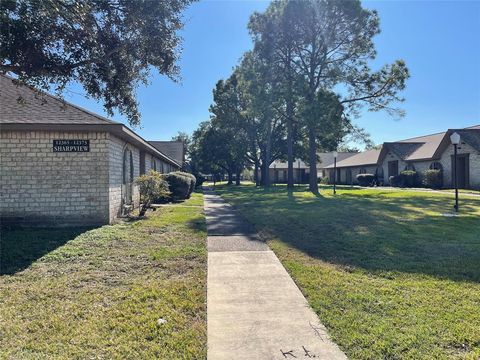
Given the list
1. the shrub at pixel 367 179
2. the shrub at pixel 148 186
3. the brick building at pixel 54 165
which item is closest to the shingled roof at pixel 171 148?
the shrub at pixel 148 186

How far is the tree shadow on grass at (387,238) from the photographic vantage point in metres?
6.30

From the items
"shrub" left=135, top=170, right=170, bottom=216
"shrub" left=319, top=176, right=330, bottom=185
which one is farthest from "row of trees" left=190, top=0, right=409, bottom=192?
"shrub" left=319, top=176, right=330, bottom=185

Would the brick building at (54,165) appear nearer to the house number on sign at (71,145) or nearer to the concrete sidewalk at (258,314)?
the house number on sign at (71,145)

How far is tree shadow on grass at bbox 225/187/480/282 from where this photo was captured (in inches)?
248

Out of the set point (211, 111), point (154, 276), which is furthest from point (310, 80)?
point (154, 276)

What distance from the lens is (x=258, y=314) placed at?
4.24 meters

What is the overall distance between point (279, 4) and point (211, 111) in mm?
18480

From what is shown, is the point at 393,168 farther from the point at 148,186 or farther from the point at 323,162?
the point at 148,186

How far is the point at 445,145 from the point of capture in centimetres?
2819

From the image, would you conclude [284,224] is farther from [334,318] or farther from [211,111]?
[211,111]

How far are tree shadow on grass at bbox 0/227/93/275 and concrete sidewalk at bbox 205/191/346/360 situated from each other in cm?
332

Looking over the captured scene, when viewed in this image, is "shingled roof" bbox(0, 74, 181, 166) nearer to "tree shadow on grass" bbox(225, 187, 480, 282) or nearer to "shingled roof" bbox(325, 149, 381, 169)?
"tree shadow on grass" bbox(225, 187, 480, 282)

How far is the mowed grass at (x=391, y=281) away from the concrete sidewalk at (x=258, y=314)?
206 mm

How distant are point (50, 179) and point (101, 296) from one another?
623 centimetres
